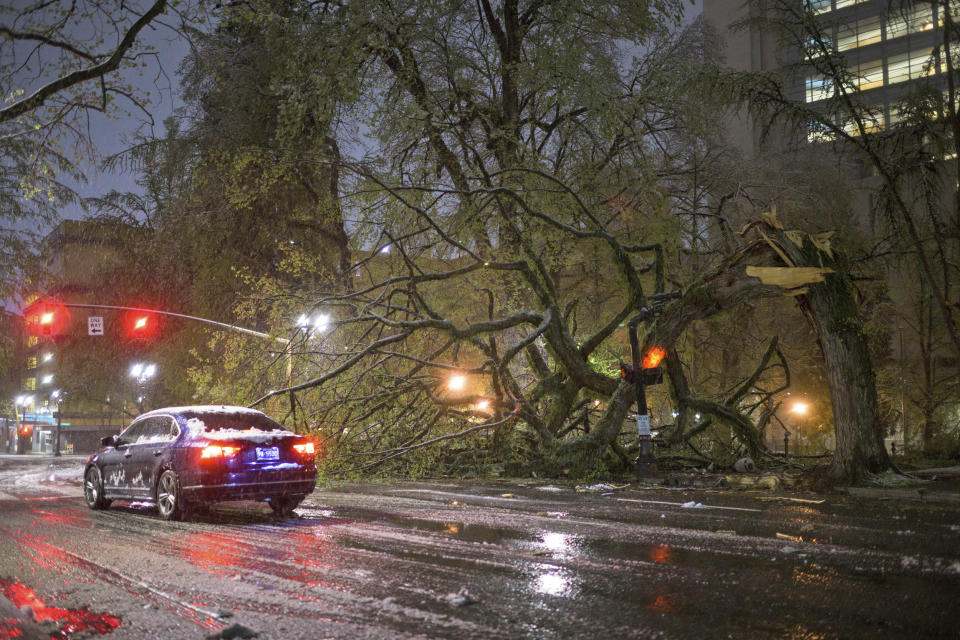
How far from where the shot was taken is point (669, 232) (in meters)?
20.8

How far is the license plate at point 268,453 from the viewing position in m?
9.60

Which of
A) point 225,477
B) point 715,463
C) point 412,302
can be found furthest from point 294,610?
point 715,463

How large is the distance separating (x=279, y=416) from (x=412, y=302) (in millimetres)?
4228

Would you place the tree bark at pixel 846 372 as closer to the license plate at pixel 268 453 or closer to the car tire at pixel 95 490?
the license plate at pixel 268 453

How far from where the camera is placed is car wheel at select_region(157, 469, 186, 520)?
927 centimetres

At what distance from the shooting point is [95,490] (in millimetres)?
11250

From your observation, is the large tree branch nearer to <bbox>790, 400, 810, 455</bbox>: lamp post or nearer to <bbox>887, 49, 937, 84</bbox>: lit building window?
<bbox>790, 400, 810, 455</bbox>: lamp post

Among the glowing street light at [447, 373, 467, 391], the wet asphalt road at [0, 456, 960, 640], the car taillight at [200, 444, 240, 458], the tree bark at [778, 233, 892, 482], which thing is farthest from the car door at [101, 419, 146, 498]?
the tree bark at [778, 233, 892, 482]

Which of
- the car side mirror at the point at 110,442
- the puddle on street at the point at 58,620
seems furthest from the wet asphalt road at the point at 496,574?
the car side mirror at the point at 110,442

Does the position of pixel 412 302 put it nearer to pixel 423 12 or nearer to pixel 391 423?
pixel 391 423

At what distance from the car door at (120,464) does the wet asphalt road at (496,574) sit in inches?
28.6

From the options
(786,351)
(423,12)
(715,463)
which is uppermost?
(423,12)

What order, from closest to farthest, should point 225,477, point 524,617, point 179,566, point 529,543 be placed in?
point 524,617 → point 179,566 → point 529,543 → point 225,477

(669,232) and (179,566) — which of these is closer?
(179,566)
